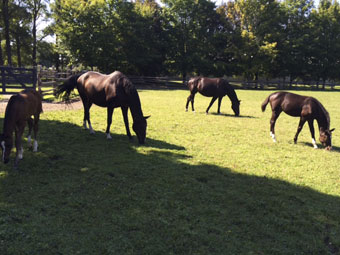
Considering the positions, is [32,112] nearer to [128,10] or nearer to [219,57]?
[128,10]

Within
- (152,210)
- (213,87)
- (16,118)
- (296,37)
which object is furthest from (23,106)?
(296,37)

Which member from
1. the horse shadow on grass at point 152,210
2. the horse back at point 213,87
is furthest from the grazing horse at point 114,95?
the horse back at point 213,87

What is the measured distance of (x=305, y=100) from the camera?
875 cm

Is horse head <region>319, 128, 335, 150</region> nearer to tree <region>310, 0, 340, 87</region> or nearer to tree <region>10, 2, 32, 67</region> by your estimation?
tree <region>10, 2, 32, 67</region>

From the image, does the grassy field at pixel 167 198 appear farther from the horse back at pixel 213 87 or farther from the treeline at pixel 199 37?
the treeline at pixel 199 37

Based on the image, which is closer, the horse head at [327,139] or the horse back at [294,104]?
the horse head at [327,139]

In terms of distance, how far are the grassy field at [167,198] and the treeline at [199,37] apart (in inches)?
1265

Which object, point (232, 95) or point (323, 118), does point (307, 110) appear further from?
point (232, 95)

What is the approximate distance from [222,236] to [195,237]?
384 millimetres

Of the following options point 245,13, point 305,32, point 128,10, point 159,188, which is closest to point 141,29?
point 128,10

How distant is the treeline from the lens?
3675 centimetres

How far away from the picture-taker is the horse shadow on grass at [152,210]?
11.6 ft

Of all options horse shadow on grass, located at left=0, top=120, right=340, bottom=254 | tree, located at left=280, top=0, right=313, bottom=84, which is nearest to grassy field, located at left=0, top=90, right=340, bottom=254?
horse shadow on grass, located at left=0, top=120, right=340, bottom=254

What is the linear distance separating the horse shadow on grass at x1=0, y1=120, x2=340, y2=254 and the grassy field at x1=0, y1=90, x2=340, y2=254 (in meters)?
0.02
